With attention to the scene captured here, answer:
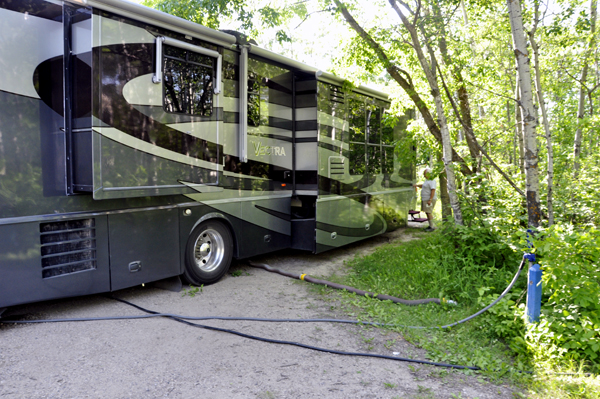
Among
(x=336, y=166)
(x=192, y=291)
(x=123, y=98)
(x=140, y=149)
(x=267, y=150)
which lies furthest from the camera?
(x=336, y=166)

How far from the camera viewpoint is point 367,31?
7.97m

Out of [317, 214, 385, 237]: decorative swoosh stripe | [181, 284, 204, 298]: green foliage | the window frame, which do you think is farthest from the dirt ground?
the window frame

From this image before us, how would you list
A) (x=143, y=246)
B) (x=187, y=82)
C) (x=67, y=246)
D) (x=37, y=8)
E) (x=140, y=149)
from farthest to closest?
(x=187, y=82) < (x=143, y=246) < (x=140, y=149) < (x=67, y=246) < (x=37, y=8)

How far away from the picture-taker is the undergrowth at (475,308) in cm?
359

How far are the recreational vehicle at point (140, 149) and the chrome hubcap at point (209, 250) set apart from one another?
0.7 inches

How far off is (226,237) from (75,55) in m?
2.96

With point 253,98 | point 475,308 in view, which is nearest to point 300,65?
point 253,98

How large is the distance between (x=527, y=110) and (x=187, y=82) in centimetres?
392

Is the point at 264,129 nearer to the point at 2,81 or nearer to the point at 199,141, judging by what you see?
the point at 199,141

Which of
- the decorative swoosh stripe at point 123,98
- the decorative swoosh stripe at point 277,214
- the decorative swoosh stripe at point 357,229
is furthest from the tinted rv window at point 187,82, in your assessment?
the decorative swoosh stripe at point 357,229

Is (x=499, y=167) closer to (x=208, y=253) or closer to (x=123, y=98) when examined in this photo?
(x=208, y=253)

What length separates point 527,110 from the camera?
5164mm

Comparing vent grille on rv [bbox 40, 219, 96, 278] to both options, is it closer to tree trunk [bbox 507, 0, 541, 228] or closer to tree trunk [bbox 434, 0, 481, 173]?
tree trunk [bbox 507, 0, 541, 228]

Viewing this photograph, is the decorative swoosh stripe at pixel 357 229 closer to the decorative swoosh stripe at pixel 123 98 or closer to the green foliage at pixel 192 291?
the green foliage at pixel 192 291
